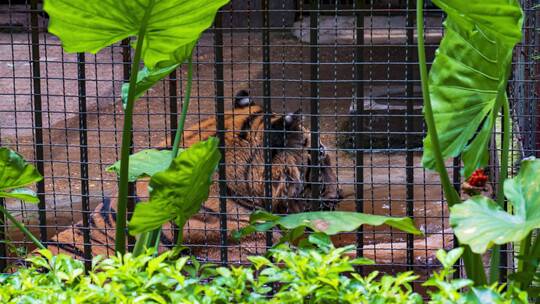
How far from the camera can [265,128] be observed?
4.30m

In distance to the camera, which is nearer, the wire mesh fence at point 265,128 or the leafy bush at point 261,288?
the leafy bush at point 261,288

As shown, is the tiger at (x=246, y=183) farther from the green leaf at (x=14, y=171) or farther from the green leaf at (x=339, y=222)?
the green leaf at (x=339, y=222)

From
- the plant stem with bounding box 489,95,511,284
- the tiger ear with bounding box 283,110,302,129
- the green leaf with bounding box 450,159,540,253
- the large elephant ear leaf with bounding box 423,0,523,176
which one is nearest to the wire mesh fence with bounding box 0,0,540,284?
the tiger ear with bounding box 283,110,302,129

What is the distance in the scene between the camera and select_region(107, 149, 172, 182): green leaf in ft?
10.4

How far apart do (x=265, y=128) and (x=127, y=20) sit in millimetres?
1593

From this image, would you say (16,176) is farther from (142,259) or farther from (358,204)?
(358,204)

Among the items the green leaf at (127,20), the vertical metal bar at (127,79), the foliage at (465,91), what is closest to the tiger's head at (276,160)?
the vertical metal bar at (127,79)

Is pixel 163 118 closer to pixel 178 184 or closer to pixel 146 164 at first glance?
pixel 146 164

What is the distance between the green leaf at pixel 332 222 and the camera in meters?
2.49

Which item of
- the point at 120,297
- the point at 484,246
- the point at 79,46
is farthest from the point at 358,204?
the point at 120,297

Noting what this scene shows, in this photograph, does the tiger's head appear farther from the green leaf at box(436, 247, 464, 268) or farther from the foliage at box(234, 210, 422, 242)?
the green leaf at box(436, 247, 464, 268)

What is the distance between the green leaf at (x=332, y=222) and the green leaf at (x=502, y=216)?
15 cm

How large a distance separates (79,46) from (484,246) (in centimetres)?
133

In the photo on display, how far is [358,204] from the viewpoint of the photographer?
170 inches
